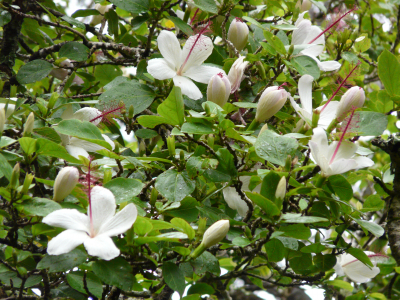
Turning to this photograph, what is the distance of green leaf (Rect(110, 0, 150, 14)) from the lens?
126 centimetres

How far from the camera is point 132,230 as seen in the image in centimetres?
82

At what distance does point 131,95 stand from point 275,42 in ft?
1.46

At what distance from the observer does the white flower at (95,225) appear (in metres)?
0.72

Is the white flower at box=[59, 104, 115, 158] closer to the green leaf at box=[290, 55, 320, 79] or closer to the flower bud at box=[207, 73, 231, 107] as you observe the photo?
the flower bud at box=[207, 73, 231, 107]

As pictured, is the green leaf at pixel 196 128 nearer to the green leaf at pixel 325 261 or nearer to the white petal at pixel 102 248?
the white petal at pixel 102 248

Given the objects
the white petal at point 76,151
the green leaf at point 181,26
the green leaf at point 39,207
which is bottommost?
the white petal at point 76,151

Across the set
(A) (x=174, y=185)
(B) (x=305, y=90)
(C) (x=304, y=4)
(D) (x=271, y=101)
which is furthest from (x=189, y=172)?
(C) (x=304, y=4)

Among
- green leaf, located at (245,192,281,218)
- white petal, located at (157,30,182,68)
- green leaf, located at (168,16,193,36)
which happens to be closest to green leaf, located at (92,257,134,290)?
green leaf, located at (245,192,281,218)

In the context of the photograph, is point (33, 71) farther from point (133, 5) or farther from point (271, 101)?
point (271, 101)

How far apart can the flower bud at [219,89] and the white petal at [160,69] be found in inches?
5.0

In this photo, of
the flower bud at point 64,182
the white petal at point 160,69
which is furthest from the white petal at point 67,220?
the white petal at point 160,69

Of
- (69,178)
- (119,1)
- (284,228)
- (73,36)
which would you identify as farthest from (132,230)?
(73,36)

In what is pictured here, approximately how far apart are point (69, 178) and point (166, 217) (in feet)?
0.92

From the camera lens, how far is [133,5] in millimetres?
1280
